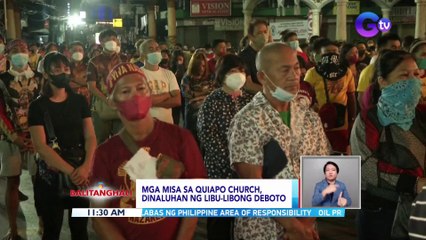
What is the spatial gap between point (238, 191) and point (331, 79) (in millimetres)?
3958

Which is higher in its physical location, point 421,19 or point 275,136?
point 421,19

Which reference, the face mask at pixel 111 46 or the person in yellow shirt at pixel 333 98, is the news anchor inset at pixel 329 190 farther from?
the face mask at pixel 111 46

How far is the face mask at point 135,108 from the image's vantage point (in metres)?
3.16

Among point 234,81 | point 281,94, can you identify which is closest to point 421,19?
point 234,81

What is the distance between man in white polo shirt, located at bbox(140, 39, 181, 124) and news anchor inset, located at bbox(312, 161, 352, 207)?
3181 millimetres

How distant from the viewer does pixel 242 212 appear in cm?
351

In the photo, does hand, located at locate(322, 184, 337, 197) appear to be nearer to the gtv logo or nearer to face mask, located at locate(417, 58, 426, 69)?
face mask, located at locate(417, 58, 426, 69)

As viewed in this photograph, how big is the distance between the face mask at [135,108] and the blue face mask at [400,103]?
5.12ft

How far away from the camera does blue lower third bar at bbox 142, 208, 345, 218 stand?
328cm

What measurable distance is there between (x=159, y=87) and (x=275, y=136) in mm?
3451

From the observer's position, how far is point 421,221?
2408 mm

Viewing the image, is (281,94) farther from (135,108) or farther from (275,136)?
(135,108)

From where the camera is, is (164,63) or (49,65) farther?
(164,63)

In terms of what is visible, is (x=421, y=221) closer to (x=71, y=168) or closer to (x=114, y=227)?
(x=114, y=227)
